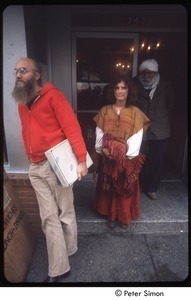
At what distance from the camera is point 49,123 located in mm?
2061

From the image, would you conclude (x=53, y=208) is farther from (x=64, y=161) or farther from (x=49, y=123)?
(x=49, y=123)

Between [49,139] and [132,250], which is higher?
[49,139]

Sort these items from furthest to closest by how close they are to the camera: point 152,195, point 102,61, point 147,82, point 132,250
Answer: point 102,61 → point 152,195 → point 147,82 → point 132,250

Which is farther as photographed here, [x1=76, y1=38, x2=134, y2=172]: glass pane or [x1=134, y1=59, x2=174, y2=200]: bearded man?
[x1=76, y1=38, x2=134, y2=172]: glass pane

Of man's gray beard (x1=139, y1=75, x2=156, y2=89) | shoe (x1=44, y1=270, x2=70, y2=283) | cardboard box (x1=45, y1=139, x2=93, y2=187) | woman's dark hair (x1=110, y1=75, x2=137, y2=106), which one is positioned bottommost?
shoe (x1=44, y1=270, x2=70, y2=283)

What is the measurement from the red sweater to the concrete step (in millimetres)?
1179

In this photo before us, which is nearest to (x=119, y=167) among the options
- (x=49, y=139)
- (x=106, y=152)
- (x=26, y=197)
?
(x=106, y=152)

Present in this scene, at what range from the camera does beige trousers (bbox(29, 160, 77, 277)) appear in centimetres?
221

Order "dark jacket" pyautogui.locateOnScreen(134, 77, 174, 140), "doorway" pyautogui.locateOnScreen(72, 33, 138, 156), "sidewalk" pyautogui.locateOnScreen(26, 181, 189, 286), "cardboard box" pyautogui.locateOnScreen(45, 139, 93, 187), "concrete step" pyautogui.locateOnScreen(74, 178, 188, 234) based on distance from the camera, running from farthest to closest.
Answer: "doorway" pyautogui.locateOnScreen(72, 33, 138, 156) → "dark jacket" pyautogui.locateOnScreen(134, 77, 174, 140) → "concrete step" pyautogui.locateOnScreen(74, 178, 188, 234) → "sidewalk" pyautogui.locateOnScreen(26, 181, 189, 286) → "cardboard box" pyautogui.locateOnScreen(45, 139, 93, 187)

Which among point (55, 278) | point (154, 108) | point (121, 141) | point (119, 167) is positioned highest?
point (154, 108)

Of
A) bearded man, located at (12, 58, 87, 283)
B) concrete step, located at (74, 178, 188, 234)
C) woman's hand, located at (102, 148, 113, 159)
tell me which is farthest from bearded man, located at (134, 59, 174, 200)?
bearded man, located at (12, 58, 87, 283)

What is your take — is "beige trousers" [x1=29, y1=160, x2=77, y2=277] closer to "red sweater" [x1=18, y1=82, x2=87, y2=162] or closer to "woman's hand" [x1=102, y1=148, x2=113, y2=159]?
"red sweater" [x1=18, y1=82, x2=87, y2=162]

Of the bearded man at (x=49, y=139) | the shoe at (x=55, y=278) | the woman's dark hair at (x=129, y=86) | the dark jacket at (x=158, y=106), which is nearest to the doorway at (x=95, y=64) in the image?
the dark jacket at (x=158, y=106)

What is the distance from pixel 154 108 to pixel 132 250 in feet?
5.33
